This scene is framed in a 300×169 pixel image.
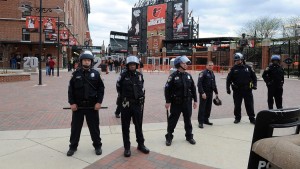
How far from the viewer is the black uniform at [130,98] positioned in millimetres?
4770

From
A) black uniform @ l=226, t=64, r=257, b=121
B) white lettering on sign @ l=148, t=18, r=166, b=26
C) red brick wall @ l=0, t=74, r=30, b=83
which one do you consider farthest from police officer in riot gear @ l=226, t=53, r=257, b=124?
white lettering on sign @ l=148, t=18, r=166, b=26

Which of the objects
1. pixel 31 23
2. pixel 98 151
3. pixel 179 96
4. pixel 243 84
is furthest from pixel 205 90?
pixel 31 23

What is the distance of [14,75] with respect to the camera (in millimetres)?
18453

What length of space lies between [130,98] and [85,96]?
0.76m

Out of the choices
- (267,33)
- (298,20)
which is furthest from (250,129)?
(267,33)

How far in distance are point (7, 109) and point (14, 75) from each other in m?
10.8

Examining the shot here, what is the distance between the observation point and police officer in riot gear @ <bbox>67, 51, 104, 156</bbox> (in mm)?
4715

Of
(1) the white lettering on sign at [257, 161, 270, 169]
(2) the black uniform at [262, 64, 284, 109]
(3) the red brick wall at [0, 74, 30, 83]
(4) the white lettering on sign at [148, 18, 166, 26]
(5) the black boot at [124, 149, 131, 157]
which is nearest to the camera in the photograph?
(1) the white lettering on sign at [257, 161, 270, 169]

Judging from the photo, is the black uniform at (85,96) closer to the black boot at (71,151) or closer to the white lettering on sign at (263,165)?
the black boot at (71,151)

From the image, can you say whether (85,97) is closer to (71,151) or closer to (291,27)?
(71,151)

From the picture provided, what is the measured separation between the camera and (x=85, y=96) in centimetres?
468

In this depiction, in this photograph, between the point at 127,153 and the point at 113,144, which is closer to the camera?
the point at 127,153

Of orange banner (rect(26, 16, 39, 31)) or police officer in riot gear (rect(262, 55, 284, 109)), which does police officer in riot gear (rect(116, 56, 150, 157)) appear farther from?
orange banner (rect(26, 16, 39, 31))

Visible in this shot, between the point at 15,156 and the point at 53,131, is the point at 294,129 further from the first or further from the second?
the point at 53,131
